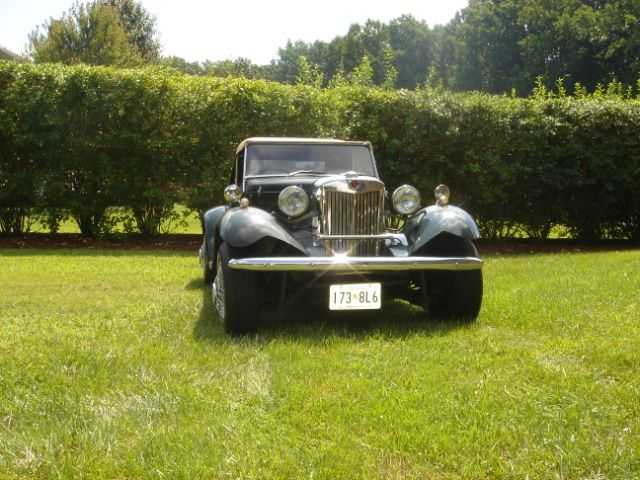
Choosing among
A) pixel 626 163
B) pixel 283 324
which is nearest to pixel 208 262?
pixel 283 324

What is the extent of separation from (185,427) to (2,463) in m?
0.74

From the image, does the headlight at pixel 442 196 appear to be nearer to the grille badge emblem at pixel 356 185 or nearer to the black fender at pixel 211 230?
the grille badge emblem at pixel 356 185

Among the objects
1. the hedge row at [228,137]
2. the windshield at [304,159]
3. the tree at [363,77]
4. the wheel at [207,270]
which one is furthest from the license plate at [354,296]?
the tree at [363,77]

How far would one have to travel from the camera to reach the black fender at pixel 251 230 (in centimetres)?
476

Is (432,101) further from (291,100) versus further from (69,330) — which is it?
(69,330)

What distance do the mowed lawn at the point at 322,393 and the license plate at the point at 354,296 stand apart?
211mm

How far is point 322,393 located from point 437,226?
225cm

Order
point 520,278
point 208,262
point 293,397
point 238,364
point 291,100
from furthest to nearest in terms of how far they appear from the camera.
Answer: point 291,100
point 520,278
point 208,262
point 238,364
point 293,397

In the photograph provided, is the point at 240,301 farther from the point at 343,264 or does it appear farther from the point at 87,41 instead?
the point at 87,41

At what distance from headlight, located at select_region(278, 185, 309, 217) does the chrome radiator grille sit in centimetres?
20

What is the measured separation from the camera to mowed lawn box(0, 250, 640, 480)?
2.61 metres

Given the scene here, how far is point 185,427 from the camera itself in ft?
9.59

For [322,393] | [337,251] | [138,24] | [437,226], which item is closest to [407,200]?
[437,226]

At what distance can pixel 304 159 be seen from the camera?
6.35 meters
